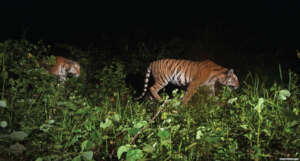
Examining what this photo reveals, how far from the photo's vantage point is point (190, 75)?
16.8 feet

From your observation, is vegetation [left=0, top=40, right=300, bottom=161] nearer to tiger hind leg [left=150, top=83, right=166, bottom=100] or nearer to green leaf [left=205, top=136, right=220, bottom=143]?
green leaf [left=205, top=136, right=220, bottom=143]

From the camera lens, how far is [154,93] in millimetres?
5457

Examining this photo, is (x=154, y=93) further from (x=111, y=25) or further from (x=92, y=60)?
(x=111, y=25)

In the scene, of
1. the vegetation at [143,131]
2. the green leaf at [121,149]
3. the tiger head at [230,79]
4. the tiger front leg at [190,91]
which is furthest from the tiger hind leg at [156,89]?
the green leaf at [121,149]

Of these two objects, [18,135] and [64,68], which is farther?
[64,68]

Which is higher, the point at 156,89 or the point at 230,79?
the point at 230,79

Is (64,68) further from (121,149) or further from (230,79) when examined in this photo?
(121,149)

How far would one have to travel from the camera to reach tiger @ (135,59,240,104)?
4.59 m

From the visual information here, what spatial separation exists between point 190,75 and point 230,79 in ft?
2.79

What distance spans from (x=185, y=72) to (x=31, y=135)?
Answer: 137 inches

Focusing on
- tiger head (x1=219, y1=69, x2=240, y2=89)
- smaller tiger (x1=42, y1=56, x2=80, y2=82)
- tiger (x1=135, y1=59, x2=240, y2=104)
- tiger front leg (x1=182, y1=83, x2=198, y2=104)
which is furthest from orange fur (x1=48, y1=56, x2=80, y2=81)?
tiger head (x1=219, y1=69, x2=240, y2=89)

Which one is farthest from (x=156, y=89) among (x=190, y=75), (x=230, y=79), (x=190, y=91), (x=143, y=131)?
(x=143, y=131)

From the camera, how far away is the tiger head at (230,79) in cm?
444

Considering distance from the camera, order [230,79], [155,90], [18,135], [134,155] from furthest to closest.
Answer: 1. [155,90]
2. [230,79]
3. [18,135]
4. [134,155]
